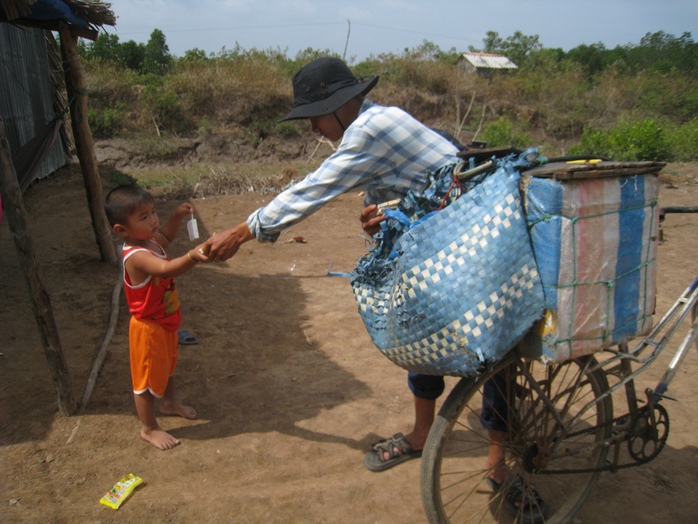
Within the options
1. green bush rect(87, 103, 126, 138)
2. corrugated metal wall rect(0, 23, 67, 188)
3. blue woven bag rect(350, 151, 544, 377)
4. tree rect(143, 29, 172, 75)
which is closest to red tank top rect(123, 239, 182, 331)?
blue woven bag rect(350, 151, 544, 377)

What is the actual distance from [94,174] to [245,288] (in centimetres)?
188

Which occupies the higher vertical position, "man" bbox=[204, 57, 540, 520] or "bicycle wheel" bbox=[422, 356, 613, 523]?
"man" bbox=[204, 57, 540, 520]

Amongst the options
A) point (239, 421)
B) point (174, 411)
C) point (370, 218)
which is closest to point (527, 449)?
point (370, 218)

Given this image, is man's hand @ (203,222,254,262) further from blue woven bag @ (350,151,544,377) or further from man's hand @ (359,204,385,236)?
blue woven bag @ (350,151,544,377)

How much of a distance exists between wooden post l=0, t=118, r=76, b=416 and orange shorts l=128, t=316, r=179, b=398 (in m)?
0.50

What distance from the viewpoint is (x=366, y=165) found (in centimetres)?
203

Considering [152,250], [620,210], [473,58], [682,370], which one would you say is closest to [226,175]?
[152,250]

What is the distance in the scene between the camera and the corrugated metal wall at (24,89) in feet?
26.1

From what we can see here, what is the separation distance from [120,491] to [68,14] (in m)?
3.85

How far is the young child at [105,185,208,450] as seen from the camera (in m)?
2.56

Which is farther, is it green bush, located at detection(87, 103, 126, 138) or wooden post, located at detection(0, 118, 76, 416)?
green bush, located at detection(87, 103, 126, 138)

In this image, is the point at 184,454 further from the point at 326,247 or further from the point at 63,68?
the point at 326,247

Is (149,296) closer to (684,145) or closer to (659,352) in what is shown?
(659,352)

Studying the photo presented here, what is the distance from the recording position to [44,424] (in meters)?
2.87
